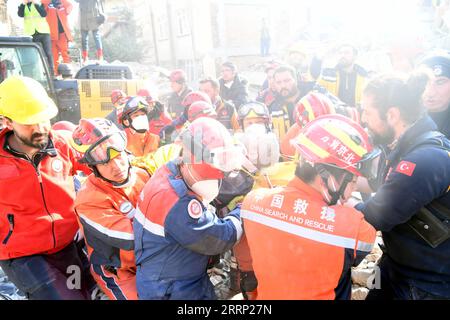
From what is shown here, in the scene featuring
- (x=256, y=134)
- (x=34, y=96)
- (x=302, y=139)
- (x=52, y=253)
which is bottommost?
(x=52, y=253)

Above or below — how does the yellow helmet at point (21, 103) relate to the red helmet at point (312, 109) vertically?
above

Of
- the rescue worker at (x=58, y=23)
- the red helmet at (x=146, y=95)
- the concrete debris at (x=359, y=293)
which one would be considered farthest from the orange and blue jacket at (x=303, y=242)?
the rescue worker at (x=58, y=23)

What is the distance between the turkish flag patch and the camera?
1983mm

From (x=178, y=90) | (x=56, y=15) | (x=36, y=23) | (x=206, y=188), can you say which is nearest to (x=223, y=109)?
(x=178, y=90)

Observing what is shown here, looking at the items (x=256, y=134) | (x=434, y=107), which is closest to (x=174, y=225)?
(x=256, y=134)

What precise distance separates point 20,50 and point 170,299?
20.1 ft

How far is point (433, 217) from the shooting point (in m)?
2.04

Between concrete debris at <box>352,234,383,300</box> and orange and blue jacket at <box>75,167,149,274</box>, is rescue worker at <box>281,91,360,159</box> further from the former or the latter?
orange and blue jacket at <box>75,167,149,274</box>

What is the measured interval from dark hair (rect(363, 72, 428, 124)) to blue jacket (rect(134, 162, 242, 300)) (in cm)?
114

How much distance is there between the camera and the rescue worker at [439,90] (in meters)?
3.29

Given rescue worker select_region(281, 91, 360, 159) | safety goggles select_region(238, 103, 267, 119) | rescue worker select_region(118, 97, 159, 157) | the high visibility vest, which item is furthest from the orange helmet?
the high visibility vest

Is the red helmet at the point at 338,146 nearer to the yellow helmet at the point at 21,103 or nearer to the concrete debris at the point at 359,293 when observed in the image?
the concrete debris at the point at 359,293
